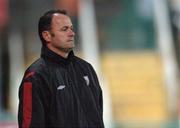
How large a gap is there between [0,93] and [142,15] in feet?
9.75

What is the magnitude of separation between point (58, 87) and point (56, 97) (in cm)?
6

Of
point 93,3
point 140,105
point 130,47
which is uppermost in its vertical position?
point 93,3

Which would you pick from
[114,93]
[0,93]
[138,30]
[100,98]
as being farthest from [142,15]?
[100,98]

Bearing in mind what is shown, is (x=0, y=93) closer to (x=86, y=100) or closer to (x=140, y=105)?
(x=140, y=105)

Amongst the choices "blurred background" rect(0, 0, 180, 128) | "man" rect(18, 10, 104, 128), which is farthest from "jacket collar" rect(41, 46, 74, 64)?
"blurred background" rect(0, 0, 180, 128)

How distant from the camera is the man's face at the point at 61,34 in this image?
4164 millimetres

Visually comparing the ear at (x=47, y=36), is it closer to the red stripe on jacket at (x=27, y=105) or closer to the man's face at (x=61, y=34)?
the man's face at (x=61, y=34)

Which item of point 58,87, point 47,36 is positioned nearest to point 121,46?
point 47,36

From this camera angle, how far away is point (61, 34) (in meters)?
4.18

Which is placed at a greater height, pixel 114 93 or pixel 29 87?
pixel 29 87

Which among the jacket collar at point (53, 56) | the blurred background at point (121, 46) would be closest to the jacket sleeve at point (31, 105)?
the jacket collar at point (53, 56)

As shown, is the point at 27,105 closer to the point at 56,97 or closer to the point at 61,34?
the point at 56,97

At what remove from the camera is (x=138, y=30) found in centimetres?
1351

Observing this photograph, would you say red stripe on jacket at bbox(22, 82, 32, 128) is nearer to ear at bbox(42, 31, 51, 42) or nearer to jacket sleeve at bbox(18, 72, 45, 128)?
jacket sleeve at bbox(18, 72, 45, 128)
